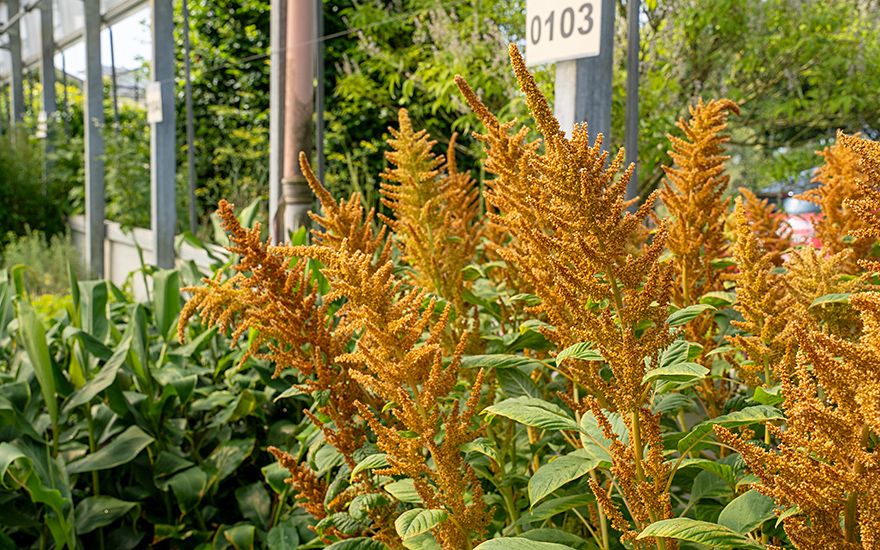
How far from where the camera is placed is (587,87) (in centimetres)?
159

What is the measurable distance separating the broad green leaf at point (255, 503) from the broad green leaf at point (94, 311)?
24.8 inches

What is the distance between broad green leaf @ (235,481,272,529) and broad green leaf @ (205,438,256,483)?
0.06 meters

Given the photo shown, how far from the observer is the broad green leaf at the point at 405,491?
86 cm

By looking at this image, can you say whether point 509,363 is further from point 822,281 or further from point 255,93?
point 255,93

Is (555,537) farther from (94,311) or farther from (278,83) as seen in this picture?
(278,83)

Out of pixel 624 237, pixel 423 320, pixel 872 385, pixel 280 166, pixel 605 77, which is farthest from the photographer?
pixel 280 166

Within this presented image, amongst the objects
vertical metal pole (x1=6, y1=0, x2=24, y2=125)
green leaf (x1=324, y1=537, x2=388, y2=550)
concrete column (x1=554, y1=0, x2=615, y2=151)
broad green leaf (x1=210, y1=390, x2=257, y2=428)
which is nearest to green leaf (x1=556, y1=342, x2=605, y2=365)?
green leaf (x1=324, y1=537, x2=388, y2=550)

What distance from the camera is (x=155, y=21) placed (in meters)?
4.62

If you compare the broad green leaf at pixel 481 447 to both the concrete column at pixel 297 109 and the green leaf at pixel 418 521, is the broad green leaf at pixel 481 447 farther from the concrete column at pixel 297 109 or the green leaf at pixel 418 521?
the concrete column at pixel 297 109

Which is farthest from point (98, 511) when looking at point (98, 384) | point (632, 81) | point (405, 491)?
point (632, 81)

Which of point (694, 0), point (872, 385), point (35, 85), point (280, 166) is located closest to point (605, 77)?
point (872, 385)

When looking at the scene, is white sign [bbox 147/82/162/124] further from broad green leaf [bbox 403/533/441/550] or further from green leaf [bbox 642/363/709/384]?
green leaf [bbox 642/363/709/384]

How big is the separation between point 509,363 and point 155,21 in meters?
4.60

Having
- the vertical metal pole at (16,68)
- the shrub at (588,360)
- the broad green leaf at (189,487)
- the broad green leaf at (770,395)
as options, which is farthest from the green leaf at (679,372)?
the vertical metal pole at (16,68)
